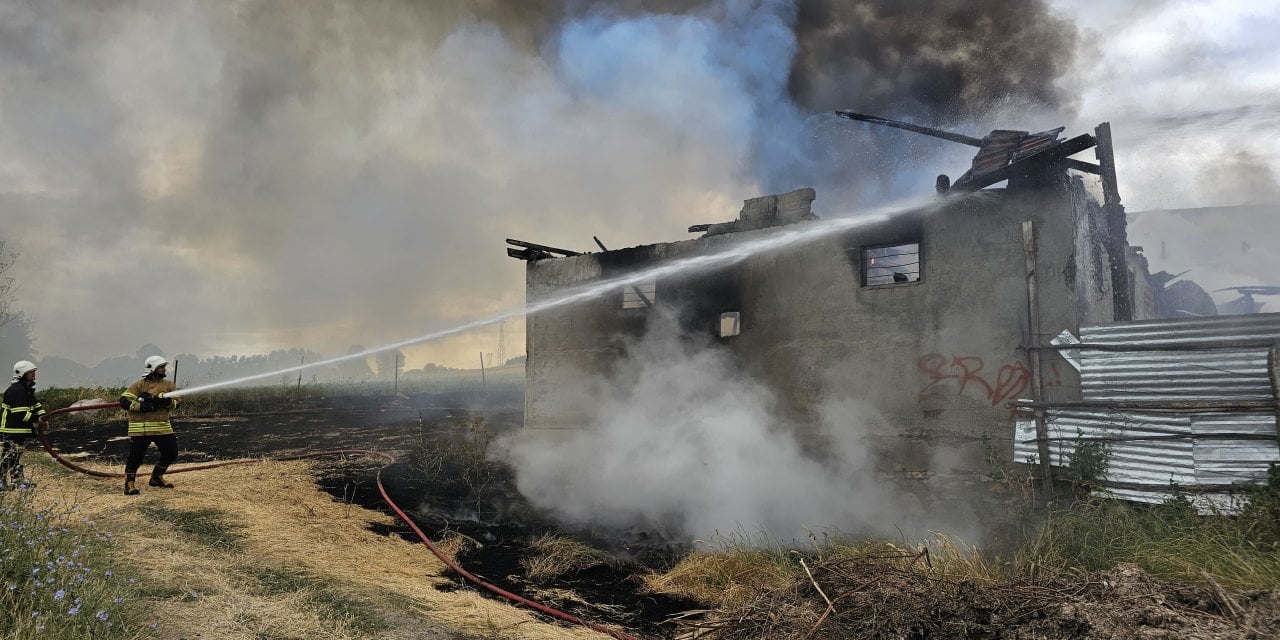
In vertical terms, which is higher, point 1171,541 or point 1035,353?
point 1035,353

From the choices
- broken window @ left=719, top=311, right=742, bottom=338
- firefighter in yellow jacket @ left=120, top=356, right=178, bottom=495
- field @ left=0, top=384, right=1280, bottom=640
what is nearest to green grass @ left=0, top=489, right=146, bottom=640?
field @ left=0, top=384, right=1280, bottom=640

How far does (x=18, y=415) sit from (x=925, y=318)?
1208cm

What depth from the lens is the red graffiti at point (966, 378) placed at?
8.55 m

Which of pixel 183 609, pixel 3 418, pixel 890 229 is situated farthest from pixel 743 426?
pixel 3 418

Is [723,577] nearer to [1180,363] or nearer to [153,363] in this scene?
[1180,363]

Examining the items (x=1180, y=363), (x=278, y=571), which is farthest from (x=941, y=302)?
(x=278, y=571)

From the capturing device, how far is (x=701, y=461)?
33.4ft

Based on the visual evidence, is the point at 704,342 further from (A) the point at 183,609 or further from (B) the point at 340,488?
(A) the point at 183,609

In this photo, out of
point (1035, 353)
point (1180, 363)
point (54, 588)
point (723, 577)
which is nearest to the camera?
point (54, 588)

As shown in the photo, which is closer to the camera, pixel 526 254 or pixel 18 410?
pixel 18 410

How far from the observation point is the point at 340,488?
990cm

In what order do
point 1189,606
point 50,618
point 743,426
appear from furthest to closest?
point 743,426, point 1189,606, point 50,618

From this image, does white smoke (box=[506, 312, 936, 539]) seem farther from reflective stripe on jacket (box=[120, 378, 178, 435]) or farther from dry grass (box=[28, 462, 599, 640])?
reflective stripe on jacket (box=[120, 378, 178, 435])

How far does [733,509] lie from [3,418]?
921 centimetres
